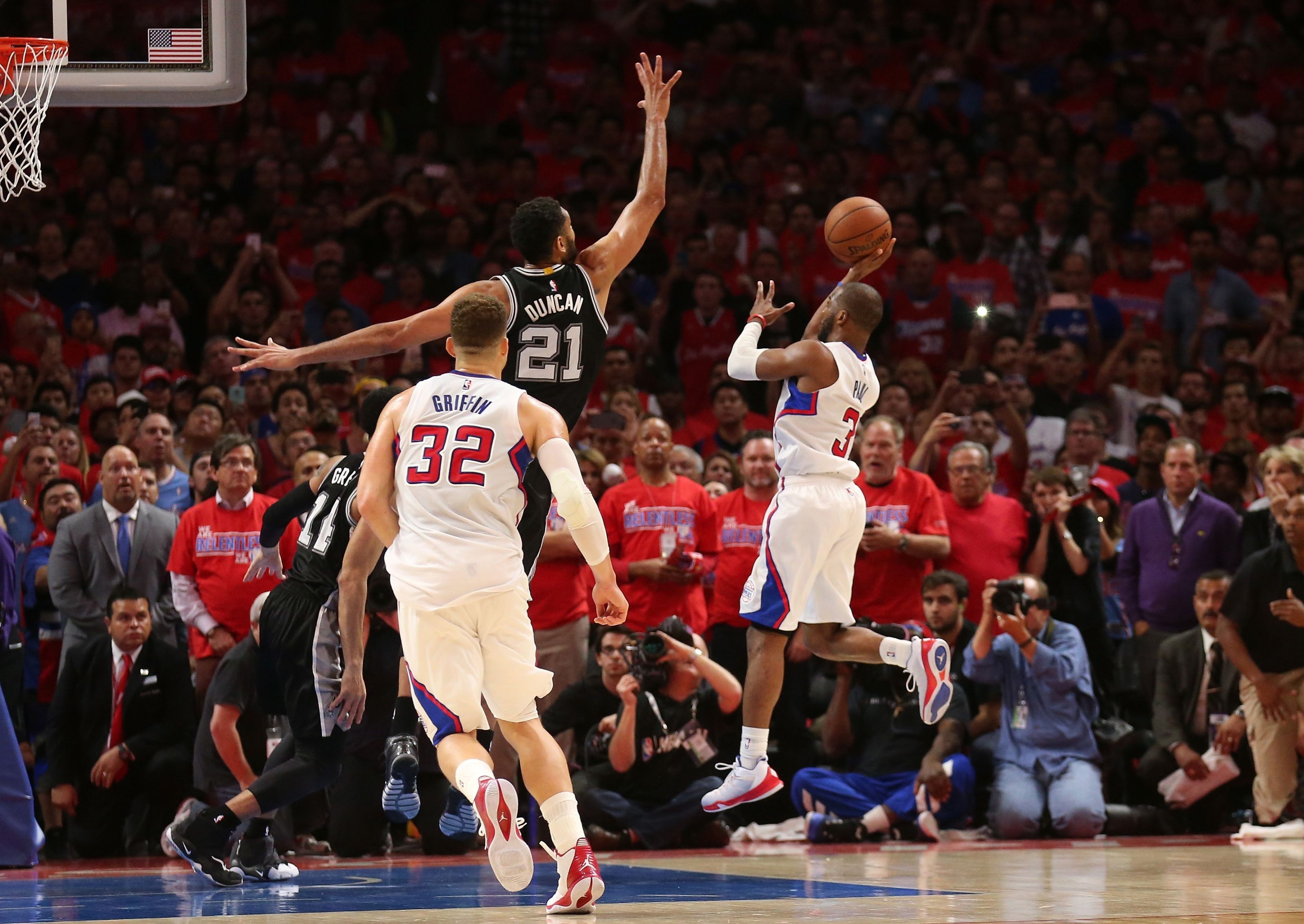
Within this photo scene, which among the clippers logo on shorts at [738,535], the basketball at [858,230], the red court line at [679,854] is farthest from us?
the clippers logo on shorts at [738,535]

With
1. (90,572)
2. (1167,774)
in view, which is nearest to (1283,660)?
(1167,774)

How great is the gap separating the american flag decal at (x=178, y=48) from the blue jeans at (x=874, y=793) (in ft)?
18.9

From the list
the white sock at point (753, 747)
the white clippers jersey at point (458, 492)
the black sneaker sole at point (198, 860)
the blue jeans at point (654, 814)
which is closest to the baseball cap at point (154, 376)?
the blue jeans at point (654, 814)

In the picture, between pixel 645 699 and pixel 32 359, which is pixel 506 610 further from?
pixel 32 359

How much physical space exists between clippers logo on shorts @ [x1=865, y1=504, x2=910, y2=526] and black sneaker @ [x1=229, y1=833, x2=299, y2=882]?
4.51 m

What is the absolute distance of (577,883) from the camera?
262 inches

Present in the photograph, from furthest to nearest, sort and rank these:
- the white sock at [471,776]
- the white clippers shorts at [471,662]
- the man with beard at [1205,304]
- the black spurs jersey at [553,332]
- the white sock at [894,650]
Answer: the man with beard at [1205,304], the white sock at [894,650], the black spurs jersey at [553,332], the white clippers shorts at [471,662], the white sock at [471,776]

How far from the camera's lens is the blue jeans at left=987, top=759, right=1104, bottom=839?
1088 cm

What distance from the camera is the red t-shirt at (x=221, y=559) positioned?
35.8 feet

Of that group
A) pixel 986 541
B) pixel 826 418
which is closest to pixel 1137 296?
pixel 986 541

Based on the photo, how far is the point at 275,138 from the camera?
17172mm

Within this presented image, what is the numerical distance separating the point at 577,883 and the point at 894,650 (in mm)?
2718

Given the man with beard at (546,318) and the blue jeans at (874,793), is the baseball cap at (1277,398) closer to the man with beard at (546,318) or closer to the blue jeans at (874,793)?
the blue jeans at (874,793)

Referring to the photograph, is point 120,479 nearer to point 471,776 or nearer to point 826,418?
point 826,418
